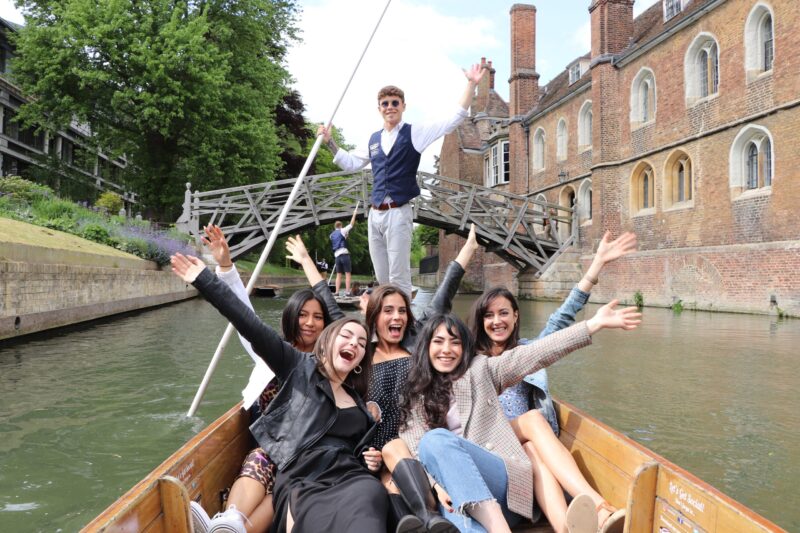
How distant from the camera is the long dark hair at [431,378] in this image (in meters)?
2.53

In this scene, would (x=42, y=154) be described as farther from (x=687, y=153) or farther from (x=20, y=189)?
(x=687, y=153)

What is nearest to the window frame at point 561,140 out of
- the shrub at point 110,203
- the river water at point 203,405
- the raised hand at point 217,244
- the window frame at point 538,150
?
the window frame at point 538,150

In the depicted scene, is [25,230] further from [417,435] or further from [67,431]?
[417,435]

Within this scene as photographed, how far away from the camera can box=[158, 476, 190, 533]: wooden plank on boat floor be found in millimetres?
1710

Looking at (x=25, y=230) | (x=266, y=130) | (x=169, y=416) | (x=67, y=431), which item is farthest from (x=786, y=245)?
(x=266, y=130)

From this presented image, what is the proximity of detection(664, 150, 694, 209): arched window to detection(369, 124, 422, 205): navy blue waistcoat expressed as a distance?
A: 41.2 feet

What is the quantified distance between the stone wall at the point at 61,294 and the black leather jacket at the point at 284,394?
20.5ft

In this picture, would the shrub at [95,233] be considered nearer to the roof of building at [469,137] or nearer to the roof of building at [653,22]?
the roof of building at [653,22]

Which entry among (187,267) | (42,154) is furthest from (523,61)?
(187,267)

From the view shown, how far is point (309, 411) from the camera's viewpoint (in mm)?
2373

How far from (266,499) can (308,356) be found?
0.56 metres

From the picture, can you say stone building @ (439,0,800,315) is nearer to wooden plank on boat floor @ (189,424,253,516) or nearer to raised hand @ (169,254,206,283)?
wooden plank on boat floor @ (189,424,253,516)

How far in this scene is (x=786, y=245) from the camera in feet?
36.4

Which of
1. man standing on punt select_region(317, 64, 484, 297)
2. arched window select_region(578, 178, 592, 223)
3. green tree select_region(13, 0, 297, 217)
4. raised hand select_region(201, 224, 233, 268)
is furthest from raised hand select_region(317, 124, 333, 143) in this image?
arched window select_region(578, 178, 592, 223)
